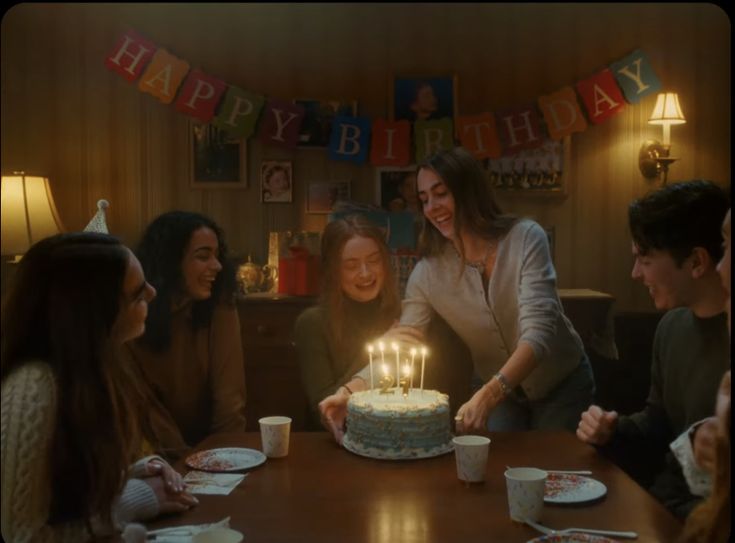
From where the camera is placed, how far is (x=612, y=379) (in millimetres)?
2629

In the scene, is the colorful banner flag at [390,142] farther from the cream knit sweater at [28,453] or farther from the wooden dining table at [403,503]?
the cream knit sweater at [28,453]

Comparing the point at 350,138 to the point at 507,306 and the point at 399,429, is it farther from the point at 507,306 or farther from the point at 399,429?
the point at 399,429

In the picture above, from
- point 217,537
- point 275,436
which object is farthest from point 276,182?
point 217,537

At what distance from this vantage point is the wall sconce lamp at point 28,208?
2908 millimetres

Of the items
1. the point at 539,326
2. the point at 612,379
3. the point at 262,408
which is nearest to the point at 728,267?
the point at 539,326

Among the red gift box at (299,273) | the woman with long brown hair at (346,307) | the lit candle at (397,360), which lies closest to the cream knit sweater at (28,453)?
the lit candle at (397,360)

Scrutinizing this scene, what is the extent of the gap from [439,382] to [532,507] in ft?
3.50

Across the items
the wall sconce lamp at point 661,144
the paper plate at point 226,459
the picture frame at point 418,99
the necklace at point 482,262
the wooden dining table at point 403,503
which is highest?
the picture frame at point 418,99

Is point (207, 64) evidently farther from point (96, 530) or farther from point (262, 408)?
point (96, 530)

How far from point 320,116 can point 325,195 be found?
0.33m

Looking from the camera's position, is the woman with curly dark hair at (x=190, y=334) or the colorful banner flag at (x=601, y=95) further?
the colorful banner flag at (x=601, y=95)

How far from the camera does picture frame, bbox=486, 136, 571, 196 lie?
11.4 feet

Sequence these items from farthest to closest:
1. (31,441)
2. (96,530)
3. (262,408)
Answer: (262,408), (96,530), (31,441)

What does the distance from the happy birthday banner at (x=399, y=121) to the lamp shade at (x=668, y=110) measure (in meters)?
0.07
